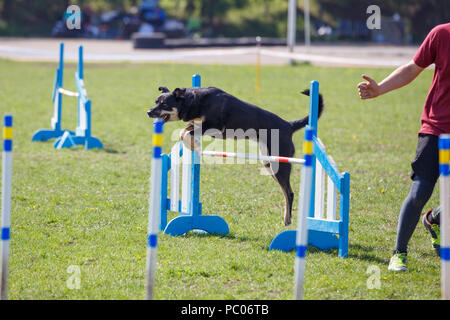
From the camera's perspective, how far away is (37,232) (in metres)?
5.46

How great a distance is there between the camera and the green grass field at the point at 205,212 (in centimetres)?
420

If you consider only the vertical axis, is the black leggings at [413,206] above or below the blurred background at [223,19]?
below

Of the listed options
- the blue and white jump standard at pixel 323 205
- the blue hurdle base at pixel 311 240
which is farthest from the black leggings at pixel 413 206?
the blue hurdle base at pixel 311 240

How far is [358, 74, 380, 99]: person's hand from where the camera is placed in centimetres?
440

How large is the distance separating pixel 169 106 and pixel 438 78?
7.53 feet

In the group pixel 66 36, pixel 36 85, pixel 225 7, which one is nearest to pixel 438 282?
pixel 36 85

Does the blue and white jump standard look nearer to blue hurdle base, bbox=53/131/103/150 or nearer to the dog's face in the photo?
the dog's face

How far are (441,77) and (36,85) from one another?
1494 cm

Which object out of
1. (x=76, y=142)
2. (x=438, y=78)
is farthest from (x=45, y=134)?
(x=438, y=78)

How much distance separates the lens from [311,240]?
5.01 metres

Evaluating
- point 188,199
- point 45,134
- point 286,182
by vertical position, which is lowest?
point 188,199

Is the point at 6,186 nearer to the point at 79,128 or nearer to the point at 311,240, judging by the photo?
the point at 311,240

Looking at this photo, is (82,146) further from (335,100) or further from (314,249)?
(335,100)

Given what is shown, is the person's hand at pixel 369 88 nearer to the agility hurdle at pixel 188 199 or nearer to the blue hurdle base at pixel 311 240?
the blue hurdle base at pixel 311 240
